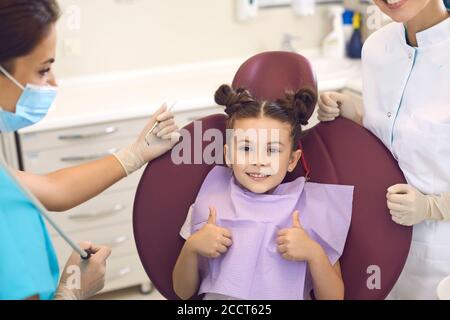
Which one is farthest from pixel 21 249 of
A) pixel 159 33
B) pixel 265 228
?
pixel 159 33

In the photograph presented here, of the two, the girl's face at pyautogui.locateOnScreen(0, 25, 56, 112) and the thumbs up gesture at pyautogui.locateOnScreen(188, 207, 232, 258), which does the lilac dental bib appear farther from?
the girl's face at pyautogui.locateOnScreen(0, 25, 56, 112)

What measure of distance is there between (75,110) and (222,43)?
862 mm

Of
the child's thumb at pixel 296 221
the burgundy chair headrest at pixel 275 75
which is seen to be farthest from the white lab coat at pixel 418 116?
the child's thumb at pixel 296 221

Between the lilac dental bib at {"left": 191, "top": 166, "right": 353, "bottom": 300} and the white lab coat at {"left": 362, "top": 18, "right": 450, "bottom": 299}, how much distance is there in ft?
0.58

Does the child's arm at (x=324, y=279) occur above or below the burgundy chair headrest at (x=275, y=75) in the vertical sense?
below

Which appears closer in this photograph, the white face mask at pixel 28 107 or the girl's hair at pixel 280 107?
the white face mask at pixel 28 107

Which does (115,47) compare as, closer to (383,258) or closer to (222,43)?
(222,43)

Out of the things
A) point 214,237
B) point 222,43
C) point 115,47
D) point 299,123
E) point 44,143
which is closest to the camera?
point 214,237

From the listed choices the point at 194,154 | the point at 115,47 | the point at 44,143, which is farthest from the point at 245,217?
the point at 115,47

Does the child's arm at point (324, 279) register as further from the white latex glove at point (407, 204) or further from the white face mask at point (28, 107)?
the white face mask at point (28, 107)

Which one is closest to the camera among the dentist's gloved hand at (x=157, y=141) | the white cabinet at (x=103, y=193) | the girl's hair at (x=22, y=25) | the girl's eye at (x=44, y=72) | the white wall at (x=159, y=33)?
the girl's hair at (x=22, y=25)

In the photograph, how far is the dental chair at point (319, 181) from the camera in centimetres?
140

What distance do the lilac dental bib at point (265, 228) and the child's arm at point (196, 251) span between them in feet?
0.10
